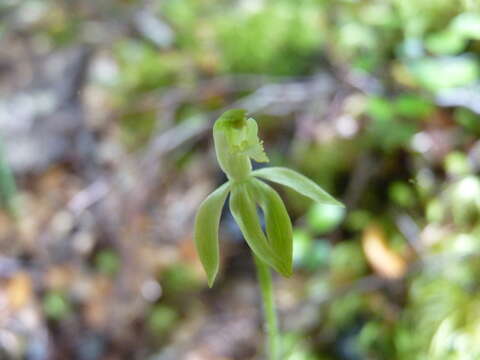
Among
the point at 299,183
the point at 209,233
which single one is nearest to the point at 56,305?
the point at 209,233

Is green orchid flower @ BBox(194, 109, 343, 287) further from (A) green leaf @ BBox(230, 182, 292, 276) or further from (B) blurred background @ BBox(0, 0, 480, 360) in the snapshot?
(B) blurred background @ BBox(0, 0, 480, 360)

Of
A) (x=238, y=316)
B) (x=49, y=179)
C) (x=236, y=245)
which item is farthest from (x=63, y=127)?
(x=238, y=316)

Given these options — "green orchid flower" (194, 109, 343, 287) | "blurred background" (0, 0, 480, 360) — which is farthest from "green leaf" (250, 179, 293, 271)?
"blurred background" (0, 0, 480, 360)

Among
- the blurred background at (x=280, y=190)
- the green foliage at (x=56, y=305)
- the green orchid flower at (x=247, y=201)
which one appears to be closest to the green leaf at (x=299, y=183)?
the green orchid flower at (x=247, y=201)

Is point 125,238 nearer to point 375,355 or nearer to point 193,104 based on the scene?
point 193,104

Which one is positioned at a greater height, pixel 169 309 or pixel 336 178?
pixel 336 178

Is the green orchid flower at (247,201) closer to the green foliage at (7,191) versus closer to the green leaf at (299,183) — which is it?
the green leaf at (299,183)

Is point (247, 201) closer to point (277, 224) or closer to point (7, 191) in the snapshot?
point (277, 224)
